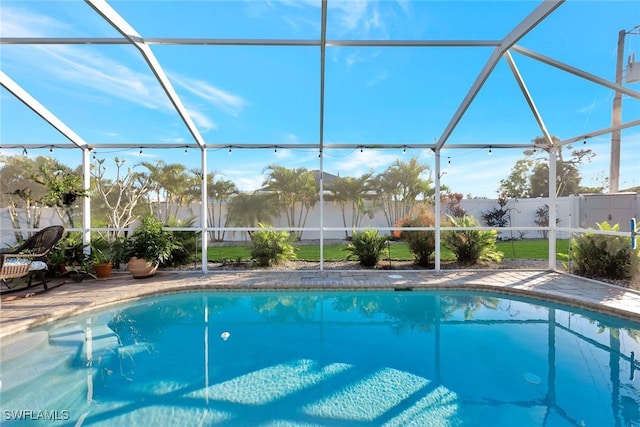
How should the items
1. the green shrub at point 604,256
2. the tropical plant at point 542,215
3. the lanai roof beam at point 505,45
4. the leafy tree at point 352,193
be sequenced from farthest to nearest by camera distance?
1. the tropical plant at point 542,215
2. the leafy tree at point 352,193
3. the green shrub at point 604,256
4. the lanai roof beam at point 505,45

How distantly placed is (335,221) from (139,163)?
577cm

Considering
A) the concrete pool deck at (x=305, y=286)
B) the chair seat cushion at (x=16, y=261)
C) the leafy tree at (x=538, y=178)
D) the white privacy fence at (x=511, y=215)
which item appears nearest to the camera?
the concrete pool deck at (x=305, y=286)

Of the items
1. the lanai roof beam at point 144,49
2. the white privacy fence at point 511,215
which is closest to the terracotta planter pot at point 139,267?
the white privacy fence at point 511,215

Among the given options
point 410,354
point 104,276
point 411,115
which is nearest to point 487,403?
point 410,354

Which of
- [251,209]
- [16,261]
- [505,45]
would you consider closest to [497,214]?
[505,45]

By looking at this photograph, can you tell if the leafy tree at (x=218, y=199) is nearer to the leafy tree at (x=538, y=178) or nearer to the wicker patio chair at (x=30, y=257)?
the wicker patio chair at (x=30, y=257)

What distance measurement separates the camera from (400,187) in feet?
30.3

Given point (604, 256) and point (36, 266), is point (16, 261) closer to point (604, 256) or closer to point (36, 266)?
point (36, 266)

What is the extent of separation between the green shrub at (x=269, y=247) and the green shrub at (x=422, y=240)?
310cm

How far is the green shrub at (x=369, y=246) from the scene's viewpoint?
25.0 ft

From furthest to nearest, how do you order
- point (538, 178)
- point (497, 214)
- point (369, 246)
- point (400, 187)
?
point (538, 178) → point (497, 214) → point (400, 187) → point (369, 246)

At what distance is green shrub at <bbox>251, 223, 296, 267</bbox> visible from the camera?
7.74 meters

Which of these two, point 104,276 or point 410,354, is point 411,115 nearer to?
point 410,354
